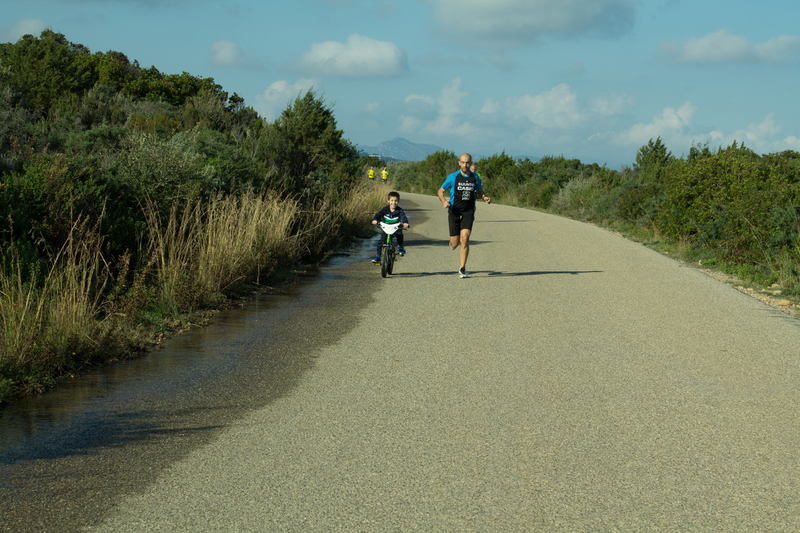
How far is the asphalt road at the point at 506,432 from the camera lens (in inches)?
139

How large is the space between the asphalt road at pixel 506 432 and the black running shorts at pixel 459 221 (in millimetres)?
3107

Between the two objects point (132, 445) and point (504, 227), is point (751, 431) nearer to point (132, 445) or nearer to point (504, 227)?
point (132, 445)

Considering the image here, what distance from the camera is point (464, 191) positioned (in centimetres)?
1199

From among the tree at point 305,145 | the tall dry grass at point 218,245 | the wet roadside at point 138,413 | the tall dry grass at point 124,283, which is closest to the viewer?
the wet roadside at point 138,413

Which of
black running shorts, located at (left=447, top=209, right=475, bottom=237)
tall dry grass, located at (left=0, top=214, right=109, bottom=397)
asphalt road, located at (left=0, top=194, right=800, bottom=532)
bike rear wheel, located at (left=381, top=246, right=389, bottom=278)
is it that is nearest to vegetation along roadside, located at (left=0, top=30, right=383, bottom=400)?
tall dry grass, located at (left=0, top=214, right=109, bottom=397)

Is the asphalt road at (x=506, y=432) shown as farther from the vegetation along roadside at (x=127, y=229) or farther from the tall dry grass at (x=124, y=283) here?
the vegetation along roadside at (x=127, y=229)

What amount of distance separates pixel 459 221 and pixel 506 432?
804 centimetres

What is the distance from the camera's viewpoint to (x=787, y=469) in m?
4.09

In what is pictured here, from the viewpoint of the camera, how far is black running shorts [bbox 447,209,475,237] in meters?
12.1

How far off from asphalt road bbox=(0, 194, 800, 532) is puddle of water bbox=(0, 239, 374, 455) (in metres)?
0.48

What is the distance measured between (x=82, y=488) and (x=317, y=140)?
18.4 metres

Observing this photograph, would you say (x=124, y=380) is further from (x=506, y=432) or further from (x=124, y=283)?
(x=506, y=432)

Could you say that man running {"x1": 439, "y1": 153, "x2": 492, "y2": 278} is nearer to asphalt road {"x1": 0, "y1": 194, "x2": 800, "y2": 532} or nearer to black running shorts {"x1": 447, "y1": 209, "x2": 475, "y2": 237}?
black running shorts {"x1": 447, "y1": 209, "x2": 475, "y2": 237}

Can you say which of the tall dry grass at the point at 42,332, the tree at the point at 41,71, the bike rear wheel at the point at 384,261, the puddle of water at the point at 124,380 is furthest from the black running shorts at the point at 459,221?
the tree at the point at 41,71
